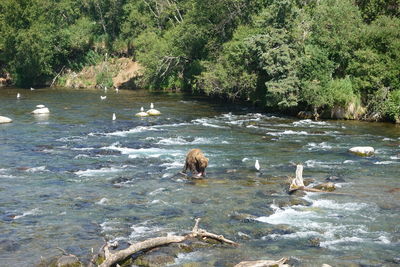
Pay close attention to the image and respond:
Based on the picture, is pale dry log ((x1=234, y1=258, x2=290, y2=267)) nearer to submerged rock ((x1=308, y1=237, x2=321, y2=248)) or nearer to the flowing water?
the flowing water

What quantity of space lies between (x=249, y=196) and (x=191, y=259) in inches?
298

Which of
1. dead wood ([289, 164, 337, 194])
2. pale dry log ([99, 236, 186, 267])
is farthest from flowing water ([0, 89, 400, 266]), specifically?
pale dry log ([99, 236, 186, 267])

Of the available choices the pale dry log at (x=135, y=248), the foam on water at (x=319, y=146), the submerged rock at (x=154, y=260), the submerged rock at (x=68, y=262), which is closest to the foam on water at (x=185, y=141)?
the foam on water at (x=319, y=146)

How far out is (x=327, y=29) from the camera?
4822 centimetres

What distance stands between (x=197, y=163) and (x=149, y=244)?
10.3 meters

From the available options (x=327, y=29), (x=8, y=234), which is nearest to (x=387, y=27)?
(x=327, y=29)

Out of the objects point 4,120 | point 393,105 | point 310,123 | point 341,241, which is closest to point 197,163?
point 341,241

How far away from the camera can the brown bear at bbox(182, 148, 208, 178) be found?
2737cm

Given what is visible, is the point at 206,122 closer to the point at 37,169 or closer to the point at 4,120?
the point at 4,120

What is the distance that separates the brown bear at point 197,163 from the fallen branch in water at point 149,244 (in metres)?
7.79

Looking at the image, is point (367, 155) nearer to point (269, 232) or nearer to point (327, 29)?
point (269, 232)

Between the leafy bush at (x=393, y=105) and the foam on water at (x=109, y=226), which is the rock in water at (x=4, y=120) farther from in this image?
the leafy bush at (x=393, y=105)

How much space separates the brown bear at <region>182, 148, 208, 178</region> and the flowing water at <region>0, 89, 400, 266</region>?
0.71 metres

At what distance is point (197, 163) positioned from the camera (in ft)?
90.3
